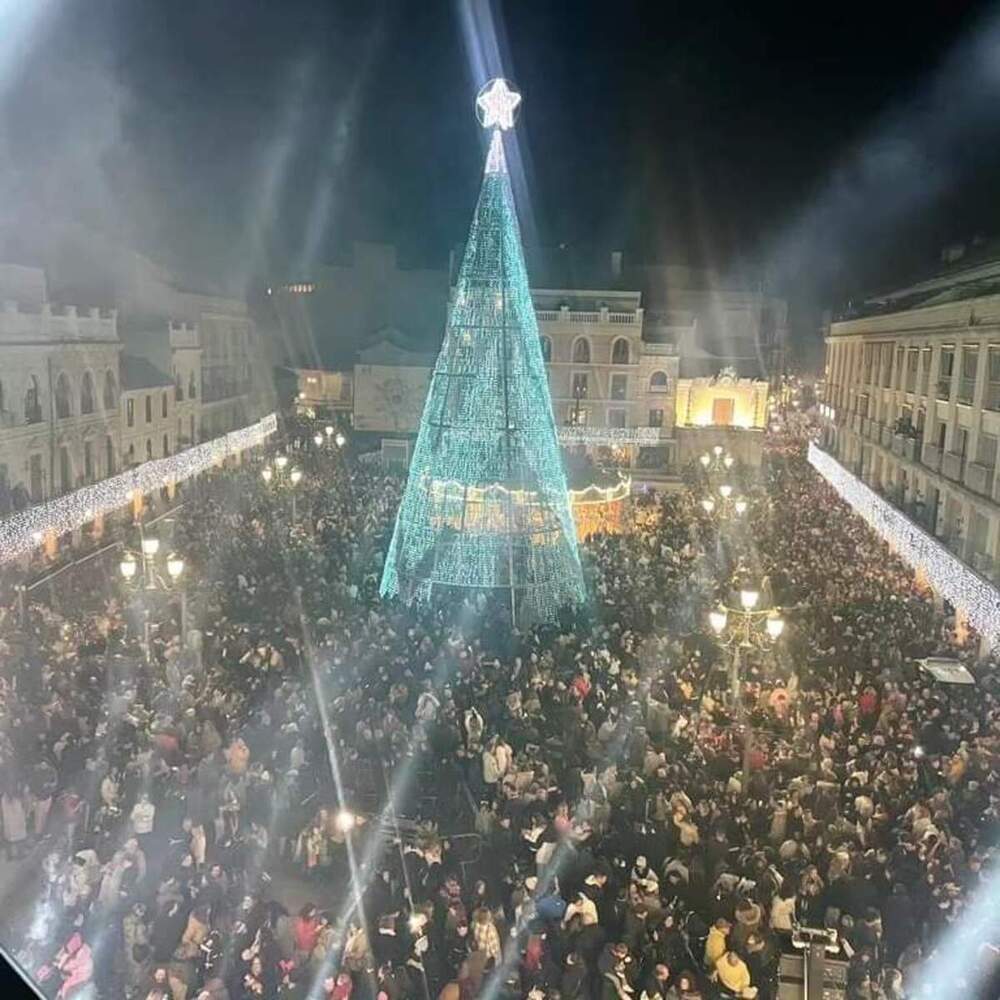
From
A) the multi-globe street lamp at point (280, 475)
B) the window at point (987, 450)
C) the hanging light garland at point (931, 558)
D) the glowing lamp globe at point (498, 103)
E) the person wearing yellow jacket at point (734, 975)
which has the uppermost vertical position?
the glowing lamp globe at point (498, 103)

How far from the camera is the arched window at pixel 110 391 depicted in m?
25.6

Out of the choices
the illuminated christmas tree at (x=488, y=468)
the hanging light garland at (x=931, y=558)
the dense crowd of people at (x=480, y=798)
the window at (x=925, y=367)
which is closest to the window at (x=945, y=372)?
the window at (x=925, y=367)

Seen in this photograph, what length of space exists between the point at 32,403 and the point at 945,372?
2162 cm

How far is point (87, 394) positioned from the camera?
958 inches

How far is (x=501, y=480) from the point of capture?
1748 cm

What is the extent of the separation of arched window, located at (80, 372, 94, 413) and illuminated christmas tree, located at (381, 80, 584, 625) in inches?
441

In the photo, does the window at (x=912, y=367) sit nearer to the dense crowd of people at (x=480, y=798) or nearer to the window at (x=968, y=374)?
the window at (x=968, y=374)

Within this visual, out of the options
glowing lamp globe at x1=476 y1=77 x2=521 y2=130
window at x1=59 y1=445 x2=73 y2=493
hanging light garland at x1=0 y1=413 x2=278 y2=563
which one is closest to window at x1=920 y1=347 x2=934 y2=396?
glowing lamp globe at x1=476 y1=77 x2=521 y2=130

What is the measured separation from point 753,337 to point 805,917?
39.3 m

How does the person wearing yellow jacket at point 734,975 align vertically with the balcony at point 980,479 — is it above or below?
below

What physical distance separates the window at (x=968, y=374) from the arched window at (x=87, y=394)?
70.5 ft

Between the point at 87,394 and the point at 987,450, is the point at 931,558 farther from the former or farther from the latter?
the point at 87,394

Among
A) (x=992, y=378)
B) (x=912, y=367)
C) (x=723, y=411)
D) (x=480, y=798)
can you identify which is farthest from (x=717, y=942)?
(x=723, y=411)

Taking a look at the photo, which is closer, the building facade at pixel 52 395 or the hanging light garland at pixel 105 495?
the hanging light garland at pixel 105 495
